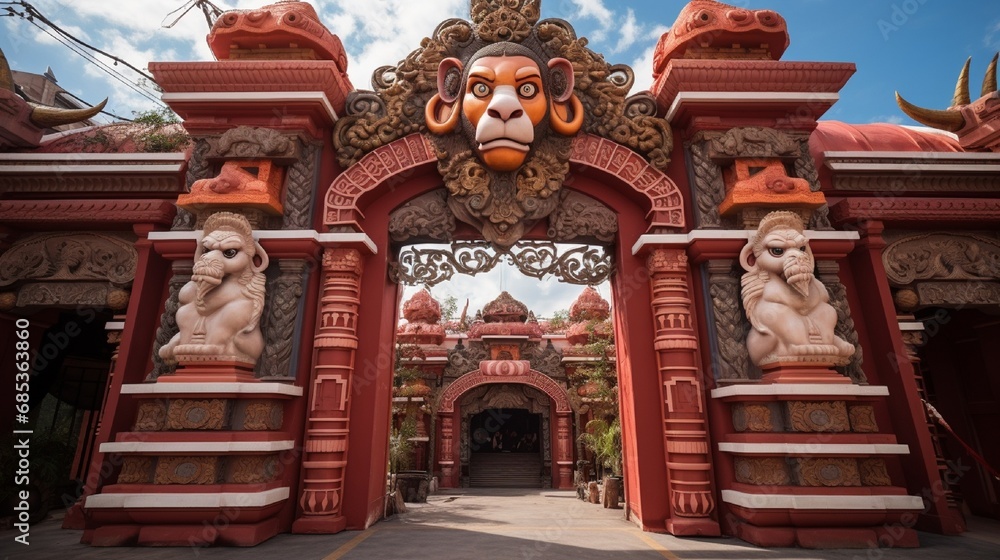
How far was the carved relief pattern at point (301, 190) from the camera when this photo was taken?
5.53 metres

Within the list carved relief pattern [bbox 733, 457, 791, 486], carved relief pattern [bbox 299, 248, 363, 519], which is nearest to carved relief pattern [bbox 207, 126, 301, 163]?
carved relief pattern [bbox 299, 248, 363, 519]

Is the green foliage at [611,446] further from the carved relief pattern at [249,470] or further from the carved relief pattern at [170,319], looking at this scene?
the carved relief pattern at [170,319]

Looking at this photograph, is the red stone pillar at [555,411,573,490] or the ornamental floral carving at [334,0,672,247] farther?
the red stone pillar at [555,411,573,490]

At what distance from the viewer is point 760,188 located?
5309 millimetres

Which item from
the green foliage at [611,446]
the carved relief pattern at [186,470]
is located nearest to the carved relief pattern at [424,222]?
the carved relief pattern at [186,470]

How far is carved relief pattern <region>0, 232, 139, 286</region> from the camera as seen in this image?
5.96 m

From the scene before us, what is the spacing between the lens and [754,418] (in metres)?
4.68

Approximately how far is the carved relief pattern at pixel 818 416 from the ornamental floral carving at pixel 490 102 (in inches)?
117

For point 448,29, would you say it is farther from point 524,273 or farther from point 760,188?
point 760,188

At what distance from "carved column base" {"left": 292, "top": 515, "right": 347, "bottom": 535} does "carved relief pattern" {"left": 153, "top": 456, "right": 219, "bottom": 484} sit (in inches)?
35.3

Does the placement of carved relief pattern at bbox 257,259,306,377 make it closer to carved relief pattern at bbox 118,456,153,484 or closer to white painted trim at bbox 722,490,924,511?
carved relief pattern at bbox 118,456,153,484

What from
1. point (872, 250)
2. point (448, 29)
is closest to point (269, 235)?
point (448, 29)

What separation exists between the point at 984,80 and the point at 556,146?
610 centimetres

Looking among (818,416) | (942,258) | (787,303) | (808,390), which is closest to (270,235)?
(787,303)
